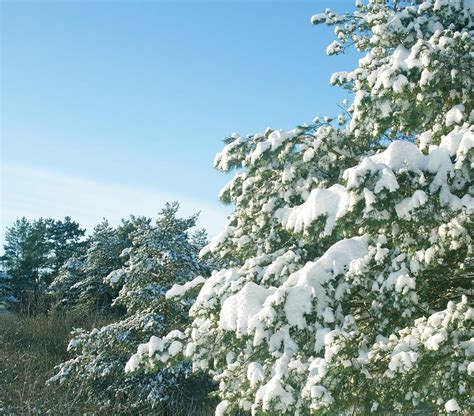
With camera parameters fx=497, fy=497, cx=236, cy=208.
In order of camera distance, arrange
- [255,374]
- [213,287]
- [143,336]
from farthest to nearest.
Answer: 1. [143,336]
2. [213,287]
3. [255,374]

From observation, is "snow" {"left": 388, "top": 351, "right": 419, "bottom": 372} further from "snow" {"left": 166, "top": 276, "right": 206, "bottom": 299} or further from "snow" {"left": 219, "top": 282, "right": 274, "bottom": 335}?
"snow" {"left": 166, "top": 276, "right": 206, "bottom": 299}

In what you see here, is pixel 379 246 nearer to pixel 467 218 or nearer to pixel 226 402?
pixel 467 218

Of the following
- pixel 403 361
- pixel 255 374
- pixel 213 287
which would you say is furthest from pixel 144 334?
pixel 403 361

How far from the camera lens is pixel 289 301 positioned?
14.4 feet

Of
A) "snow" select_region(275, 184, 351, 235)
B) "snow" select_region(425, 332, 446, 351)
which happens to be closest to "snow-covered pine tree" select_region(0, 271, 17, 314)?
"snow" select_region(275, 184, 351, 235)

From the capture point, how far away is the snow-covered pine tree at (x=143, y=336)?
12.4m

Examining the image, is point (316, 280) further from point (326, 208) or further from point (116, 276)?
point (116, 276)

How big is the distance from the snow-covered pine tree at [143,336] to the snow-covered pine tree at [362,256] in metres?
6.40

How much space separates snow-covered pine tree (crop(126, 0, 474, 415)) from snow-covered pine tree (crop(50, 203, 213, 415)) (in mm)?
6399

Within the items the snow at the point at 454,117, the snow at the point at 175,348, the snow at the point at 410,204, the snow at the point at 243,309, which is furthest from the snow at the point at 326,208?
the snow at the point at 175,348

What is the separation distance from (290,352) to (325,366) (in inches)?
15.3

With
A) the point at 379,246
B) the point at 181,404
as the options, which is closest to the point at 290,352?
the point at 379,246

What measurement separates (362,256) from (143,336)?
29.4 ft

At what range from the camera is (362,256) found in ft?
15.7
